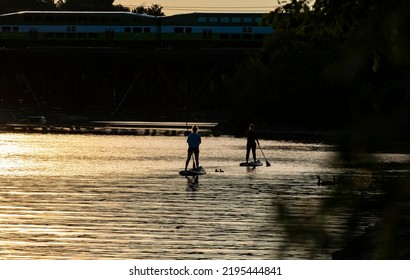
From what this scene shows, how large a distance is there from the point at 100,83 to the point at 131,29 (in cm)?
3121

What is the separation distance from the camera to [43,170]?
47.2 meters

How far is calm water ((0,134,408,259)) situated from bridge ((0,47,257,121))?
79414 millimetres

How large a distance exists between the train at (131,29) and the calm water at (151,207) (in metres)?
64.2

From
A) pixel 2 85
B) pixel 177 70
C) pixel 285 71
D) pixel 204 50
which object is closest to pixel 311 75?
pixel 285 71

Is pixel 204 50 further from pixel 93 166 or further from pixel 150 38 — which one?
pixel 93 166

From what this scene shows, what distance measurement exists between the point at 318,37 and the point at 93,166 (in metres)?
39.5

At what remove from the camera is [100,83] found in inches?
6191

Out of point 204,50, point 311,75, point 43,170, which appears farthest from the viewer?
point 204,50

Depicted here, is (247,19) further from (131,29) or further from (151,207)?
(151,207)

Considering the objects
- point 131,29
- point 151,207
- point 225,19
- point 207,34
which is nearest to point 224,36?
point 207,34

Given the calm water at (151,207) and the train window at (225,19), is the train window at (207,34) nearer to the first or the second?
the train window at (225,19)

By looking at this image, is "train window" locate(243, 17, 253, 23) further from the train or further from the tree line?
the tree line

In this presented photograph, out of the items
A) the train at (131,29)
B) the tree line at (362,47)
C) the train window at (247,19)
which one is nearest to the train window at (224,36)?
the train at (131,29)

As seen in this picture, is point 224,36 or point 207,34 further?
point 224,36
